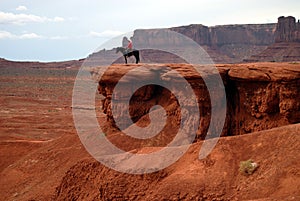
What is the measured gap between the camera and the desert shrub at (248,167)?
7426 millimetres

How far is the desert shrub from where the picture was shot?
7.43m

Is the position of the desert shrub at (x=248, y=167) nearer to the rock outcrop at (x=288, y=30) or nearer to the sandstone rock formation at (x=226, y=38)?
the rock outcrop at (x=288, y=30)

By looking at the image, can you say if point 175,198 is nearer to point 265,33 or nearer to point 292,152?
point 292,152

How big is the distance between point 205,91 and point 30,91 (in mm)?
40968

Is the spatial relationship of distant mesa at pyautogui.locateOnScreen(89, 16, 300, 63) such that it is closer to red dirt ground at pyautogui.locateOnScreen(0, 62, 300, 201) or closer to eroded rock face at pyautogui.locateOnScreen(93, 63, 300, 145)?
eroded rock face at pyautogui.locateOnScreen(93, 63, 300, 145)

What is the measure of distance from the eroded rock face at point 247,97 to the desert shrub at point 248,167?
4046 millimetres

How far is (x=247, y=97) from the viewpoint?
39.3 feet

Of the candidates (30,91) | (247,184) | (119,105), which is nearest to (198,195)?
(247,184)

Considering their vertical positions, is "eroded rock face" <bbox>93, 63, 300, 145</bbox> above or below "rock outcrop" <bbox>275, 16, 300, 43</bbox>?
below

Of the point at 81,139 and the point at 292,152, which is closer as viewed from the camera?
the point at 292,152

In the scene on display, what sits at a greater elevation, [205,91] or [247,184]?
[205,91]

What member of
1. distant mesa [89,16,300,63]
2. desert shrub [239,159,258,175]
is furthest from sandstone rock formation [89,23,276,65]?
desert shrub [239,159,258,175]

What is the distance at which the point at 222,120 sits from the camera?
12242 millimetres

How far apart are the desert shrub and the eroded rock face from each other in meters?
4.05
